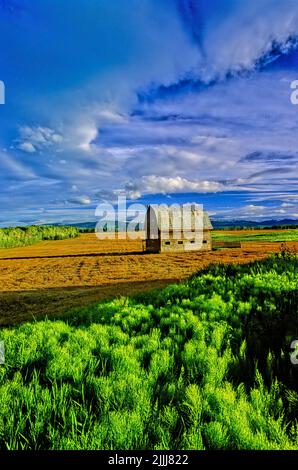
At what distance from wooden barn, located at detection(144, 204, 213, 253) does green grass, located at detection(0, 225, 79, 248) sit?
125ft

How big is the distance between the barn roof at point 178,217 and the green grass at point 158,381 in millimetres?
25851

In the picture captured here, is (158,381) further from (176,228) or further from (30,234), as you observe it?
(30,234)

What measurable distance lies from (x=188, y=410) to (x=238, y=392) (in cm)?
70

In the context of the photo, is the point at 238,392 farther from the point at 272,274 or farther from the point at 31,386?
the point at 272,274

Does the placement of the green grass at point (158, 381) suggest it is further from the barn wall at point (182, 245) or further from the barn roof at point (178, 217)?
the barn wall at point (182, 245)

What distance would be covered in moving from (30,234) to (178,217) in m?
50.4

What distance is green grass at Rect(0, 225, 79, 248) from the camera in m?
62.2

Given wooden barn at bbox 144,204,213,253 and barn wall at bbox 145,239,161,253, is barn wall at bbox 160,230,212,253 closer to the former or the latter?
wooden barn at bbox 144,204,213,253

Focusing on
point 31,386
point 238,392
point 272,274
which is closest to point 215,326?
point 238,392

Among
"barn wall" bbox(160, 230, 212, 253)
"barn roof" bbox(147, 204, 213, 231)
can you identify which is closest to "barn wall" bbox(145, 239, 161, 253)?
"barn wall" bbox(160, 230, 212, 253)

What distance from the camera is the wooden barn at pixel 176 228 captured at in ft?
107

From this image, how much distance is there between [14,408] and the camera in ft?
9.13

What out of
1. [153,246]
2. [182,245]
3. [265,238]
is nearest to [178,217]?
[182,245]

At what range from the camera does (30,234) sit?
73.2 meters
